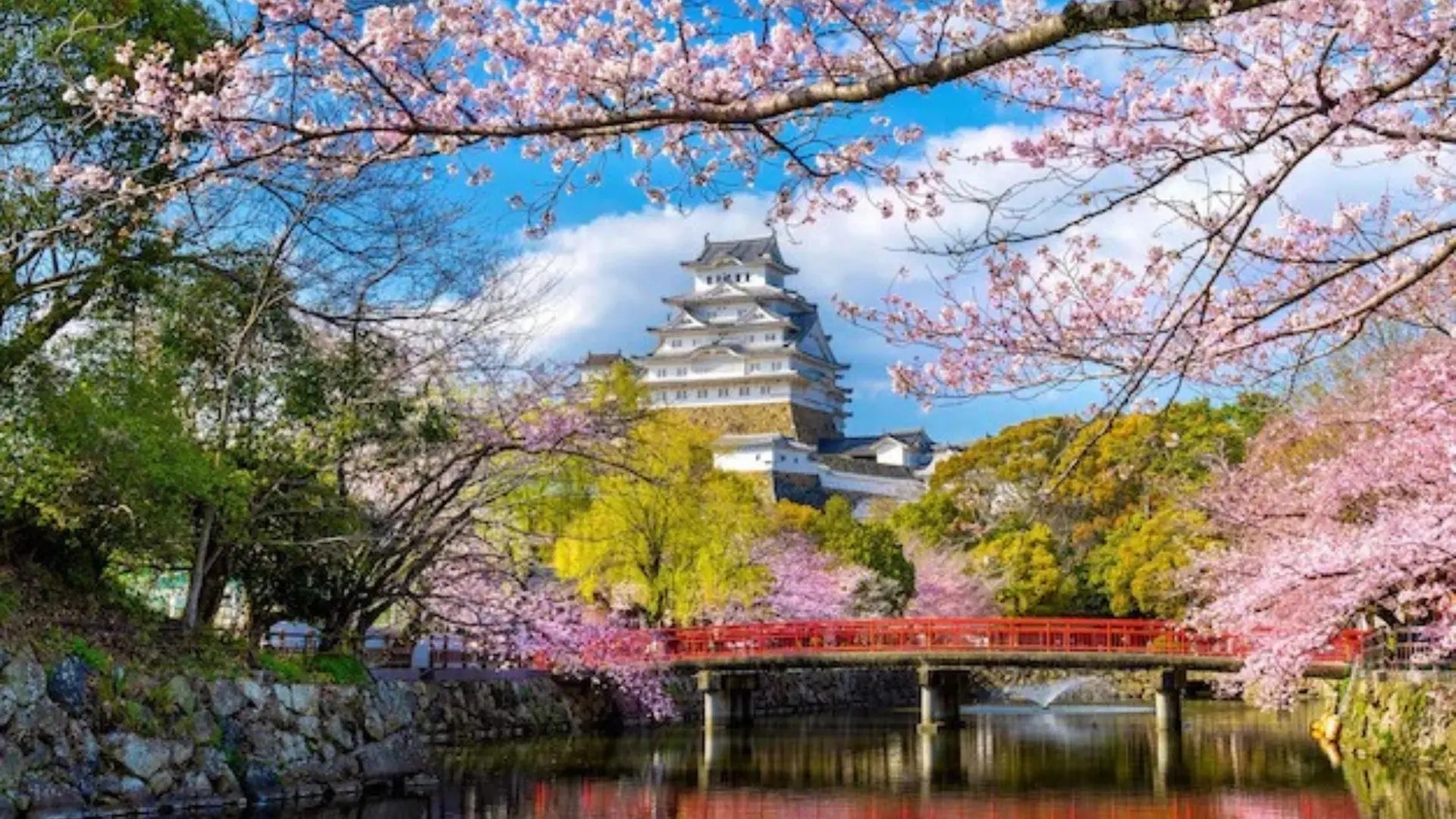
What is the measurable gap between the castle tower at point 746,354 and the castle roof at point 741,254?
0.14 feet

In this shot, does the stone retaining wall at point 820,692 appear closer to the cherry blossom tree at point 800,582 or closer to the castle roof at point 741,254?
the cherry blossom tree at point 800,582

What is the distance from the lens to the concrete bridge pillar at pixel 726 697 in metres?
25.0

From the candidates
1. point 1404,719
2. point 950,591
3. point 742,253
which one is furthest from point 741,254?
point 1404,719

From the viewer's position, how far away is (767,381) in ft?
178

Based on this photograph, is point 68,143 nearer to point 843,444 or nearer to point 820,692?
point 820,692

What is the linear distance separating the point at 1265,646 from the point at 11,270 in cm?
1294

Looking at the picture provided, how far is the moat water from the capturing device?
41.2 feet

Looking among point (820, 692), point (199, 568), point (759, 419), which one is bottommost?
point (820, 692)

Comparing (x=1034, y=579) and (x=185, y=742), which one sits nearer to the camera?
(x=185, y=742)

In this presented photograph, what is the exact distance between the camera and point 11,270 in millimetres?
10594

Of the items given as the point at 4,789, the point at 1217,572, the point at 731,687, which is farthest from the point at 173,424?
the point at 731,687

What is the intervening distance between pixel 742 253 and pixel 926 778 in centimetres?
4247

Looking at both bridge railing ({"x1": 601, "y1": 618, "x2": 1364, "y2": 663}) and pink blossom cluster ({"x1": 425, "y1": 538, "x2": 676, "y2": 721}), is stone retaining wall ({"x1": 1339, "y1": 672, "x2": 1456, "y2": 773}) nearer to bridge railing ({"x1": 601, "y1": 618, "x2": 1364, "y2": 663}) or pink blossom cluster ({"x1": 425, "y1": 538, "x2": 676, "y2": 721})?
bridge railing ({"x1": 601, "y1": 618, "x2": 1364, "y2": 663})

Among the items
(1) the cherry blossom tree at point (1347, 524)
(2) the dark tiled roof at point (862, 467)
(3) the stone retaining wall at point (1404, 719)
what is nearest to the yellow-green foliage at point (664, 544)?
(1) the cherry blossom tree at point (1347, 524)
